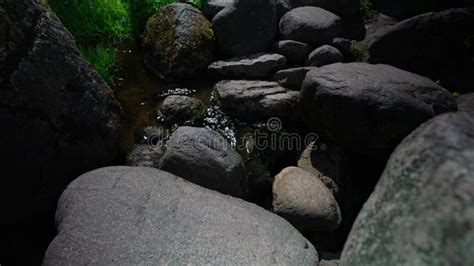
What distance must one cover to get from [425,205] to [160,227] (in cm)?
227

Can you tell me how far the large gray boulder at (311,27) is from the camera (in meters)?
5.18

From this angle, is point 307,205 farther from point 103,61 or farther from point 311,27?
point 103,61

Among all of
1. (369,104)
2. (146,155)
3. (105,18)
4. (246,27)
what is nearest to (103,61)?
(105,18)

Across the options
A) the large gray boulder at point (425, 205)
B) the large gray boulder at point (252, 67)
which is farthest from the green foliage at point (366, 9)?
the large gray boulder at point (425, 205)

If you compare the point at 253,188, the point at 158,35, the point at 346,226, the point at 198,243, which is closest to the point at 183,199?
the point at 198,243

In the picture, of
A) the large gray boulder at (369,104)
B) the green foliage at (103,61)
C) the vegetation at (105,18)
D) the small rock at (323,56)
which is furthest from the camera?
the vegetation at (105,18)

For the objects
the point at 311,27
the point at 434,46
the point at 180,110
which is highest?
the point at 311,27

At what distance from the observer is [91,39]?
5.98 meters

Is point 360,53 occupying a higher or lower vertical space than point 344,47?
lower

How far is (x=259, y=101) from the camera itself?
465 centimetres

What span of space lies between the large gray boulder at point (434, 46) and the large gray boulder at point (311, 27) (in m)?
0.63

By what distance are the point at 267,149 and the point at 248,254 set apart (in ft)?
6.00

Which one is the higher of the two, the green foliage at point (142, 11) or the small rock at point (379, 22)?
the green foliage at point (142, 11)

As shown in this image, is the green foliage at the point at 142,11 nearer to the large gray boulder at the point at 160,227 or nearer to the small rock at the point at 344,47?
the small rock at the point at 344,47
